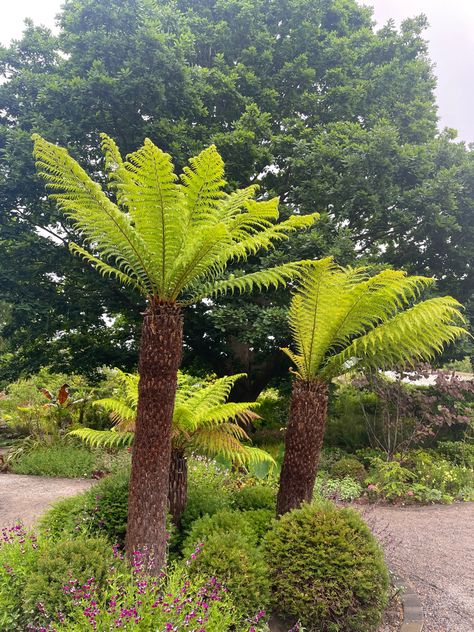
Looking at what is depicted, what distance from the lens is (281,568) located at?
9.25 ft

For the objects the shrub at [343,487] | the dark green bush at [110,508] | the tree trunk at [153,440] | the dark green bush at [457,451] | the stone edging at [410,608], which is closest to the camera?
the tree trunk at [153,440]

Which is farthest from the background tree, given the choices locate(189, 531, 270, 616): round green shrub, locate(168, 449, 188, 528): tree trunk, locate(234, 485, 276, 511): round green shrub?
locate(189, 531, 270, 616): round green shrub

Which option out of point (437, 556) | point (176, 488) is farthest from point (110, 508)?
point (437, 556)

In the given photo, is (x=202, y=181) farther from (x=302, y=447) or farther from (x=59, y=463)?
(x=59, y=463)

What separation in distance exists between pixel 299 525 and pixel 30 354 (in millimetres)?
6678

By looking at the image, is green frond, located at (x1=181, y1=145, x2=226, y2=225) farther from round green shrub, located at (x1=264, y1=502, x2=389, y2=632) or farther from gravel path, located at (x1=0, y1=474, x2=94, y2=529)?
gravel path, located at (x1=0, y1=474, x2=94, y2=529)

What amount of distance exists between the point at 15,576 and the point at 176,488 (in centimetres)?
129

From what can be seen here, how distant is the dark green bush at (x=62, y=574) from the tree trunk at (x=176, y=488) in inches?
Result: 36.8

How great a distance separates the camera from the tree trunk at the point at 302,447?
11.1 feet

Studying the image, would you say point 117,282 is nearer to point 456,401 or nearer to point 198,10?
point 198,10

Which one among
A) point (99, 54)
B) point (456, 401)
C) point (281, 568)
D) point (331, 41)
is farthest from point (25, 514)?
point (331, 41)

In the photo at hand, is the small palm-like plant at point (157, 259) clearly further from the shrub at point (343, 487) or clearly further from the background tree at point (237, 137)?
the background tree at point (237, 137)

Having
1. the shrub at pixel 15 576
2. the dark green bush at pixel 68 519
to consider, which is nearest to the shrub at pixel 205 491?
the dark green bush at pixel 68 519

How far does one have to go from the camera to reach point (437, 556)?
14.2 ft
